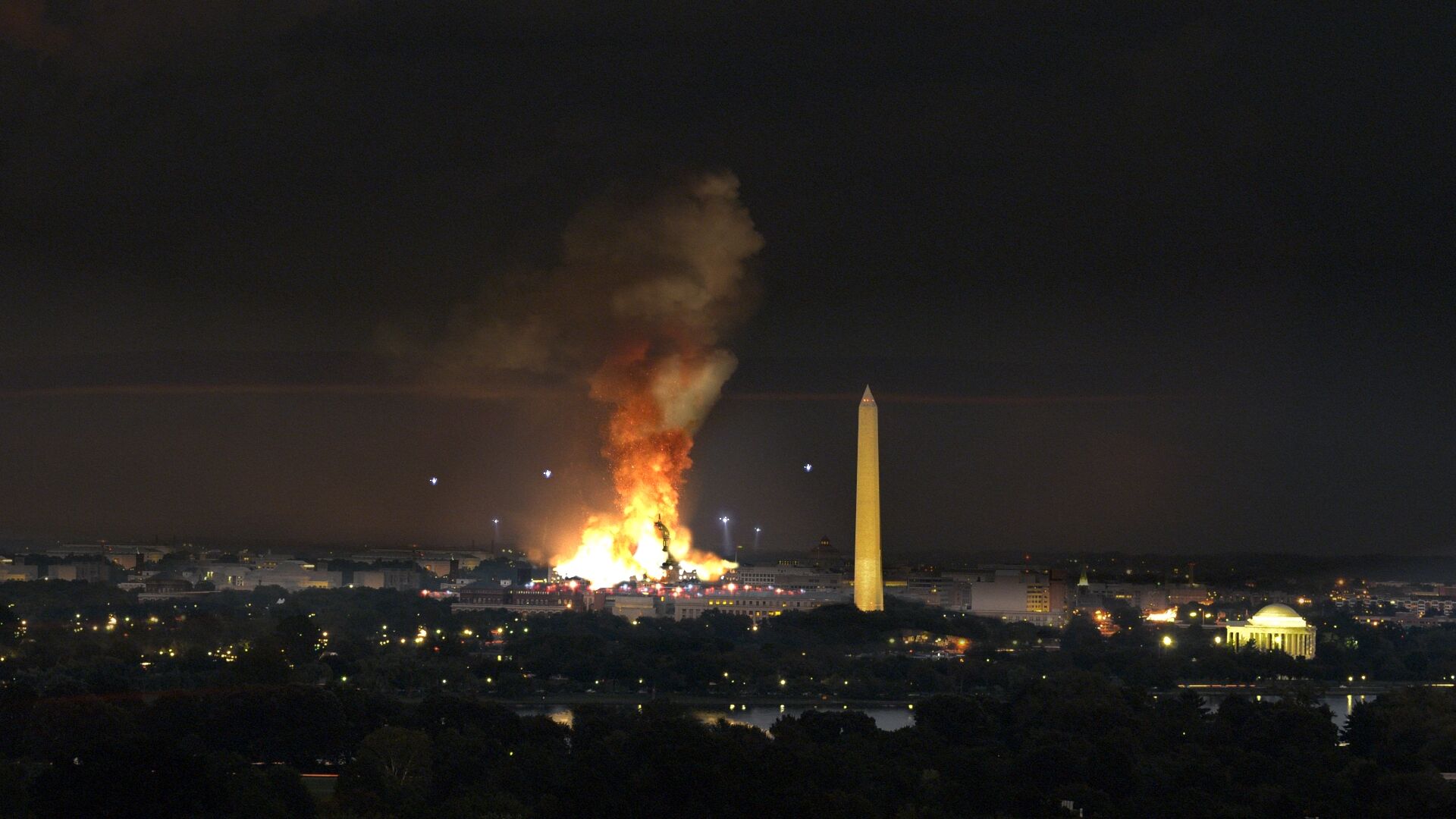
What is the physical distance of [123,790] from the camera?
114 feet

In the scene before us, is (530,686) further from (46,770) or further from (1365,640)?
(1365,640)

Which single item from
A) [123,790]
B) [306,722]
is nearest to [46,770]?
[123,790]

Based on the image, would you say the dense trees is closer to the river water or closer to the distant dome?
the river water

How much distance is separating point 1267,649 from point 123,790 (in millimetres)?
54920

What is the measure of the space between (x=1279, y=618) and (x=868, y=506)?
1731 centimetres

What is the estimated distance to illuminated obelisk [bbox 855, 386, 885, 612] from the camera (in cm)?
8250

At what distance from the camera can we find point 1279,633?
9156 cm

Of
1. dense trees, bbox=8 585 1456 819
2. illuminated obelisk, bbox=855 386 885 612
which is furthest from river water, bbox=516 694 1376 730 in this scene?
illuminated obelisk, bbox=855 386 885 612

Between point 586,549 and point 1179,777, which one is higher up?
point 586,549

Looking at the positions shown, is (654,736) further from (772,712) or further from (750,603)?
(750,603)

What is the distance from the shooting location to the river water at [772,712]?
Answer: 187ft

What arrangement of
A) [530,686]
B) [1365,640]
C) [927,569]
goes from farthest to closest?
[927,569], [1365,640], [530,686]

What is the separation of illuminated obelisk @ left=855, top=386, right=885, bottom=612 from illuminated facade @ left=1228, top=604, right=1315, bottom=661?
1205cm

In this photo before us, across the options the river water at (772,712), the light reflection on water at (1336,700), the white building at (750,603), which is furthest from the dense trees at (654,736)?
the white building at (750,603)
